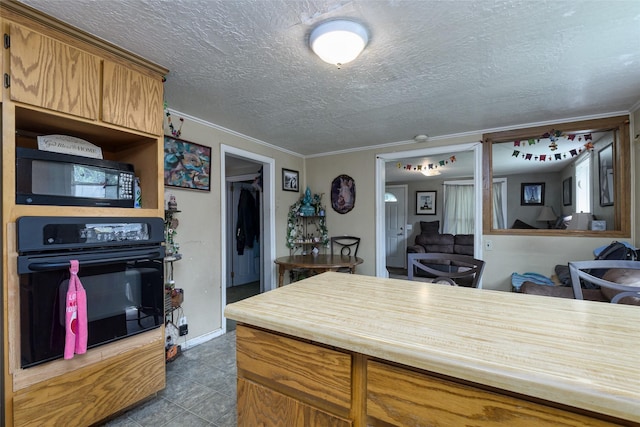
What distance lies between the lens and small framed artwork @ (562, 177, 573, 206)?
476 centimetres

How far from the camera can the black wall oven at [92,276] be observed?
1.31 metres

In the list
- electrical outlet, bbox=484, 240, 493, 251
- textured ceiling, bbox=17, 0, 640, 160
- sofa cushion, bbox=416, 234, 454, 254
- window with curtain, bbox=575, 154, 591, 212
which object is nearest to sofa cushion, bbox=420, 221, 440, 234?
sofa cushion, bbox=416, 234, 454, 254

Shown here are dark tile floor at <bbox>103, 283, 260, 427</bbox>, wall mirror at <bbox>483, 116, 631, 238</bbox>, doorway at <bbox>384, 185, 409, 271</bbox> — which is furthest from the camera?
doorway at <bbox>384, 185, 409, 271</bbox>

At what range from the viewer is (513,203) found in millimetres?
6207

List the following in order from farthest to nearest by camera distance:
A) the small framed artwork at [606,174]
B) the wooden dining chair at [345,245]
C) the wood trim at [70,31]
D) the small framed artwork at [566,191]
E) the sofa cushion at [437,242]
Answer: the sofa cushion at [437,242], the small framed artwork at [566,191], the wooden dining chair at [345,245], the small framed artwork at [606,174], the wood trim at [70,31]

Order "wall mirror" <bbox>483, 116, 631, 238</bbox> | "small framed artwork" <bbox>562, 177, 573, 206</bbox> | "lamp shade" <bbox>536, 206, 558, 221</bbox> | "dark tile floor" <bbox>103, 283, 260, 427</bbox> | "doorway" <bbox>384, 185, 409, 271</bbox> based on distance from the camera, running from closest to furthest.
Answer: "dark tile floor" <bbox>103, 283, 260, 427</bbox> < "wall mirror" <bbox>483, 116, 631, 238</bbox> < "small framed artwork" <bbox>562, 177, 573, 206</bbox> < "lamp shade" <bbox>536, 206, 558, 221</bbox> < "doorway" <bbox>384, 185, 409, 271</bbox>

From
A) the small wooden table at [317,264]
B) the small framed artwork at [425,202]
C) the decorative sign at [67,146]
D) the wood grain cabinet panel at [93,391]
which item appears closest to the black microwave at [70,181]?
the decorative sign at [67,146]

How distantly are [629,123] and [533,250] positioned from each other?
4.59 feet

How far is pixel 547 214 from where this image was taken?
18.3 feet

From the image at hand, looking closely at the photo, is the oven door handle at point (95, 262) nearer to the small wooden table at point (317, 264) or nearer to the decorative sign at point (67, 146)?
the decorative sign at point (67, 146)

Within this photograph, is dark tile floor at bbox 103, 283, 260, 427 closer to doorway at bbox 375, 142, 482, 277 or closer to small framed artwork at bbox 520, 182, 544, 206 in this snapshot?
doorway at bbox 375, 142, 482, 277

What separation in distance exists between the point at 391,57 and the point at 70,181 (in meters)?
1.94

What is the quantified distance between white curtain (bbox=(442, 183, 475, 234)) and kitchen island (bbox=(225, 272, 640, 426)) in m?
6.06

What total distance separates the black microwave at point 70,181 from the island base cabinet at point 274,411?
4.42 feet
